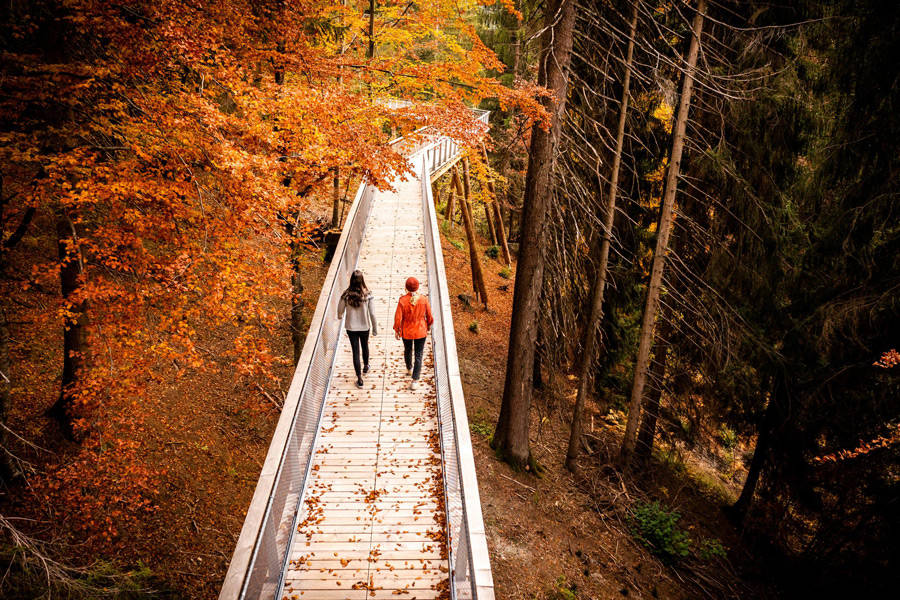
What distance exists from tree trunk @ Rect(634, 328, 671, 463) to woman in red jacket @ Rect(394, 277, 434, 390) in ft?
21.8

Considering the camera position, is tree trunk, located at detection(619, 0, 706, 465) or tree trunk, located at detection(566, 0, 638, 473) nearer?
tree trunk, located at detection(619, 0, 706, 465)

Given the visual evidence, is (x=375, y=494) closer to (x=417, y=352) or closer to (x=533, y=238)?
(x=417, y=352)

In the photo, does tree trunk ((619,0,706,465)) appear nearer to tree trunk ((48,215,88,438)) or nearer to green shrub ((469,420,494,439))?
green shrub ((469,420,494,439))

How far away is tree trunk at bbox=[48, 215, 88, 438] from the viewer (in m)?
6.64

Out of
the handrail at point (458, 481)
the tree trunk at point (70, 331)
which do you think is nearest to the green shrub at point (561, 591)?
the handrail at point (458, 481)

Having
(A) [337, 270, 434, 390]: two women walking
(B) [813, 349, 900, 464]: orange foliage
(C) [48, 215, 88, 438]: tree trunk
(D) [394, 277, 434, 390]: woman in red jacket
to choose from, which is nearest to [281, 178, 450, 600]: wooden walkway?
(A) [337, 270, 434, 390]: two women walking

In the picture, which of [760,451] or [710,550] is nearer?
[710,550]

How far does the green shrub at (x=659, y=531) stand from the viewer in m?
9.23

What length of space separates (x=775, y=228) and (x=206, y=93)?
11.0 metres

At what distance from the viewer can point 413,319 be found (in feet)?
22.8

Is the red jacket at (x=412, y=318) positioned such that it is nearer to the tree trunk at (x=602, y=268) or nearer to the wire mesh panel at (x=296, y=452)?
the wire mesh panel at (x=296, y=452)

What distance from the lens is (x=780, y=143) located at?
8352mm

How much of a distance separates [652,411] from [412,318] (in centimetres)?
770

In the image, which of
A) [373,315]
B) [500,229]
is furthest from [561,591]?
[500,229]
